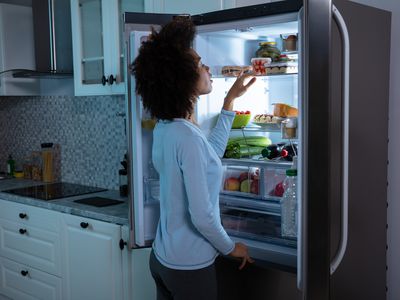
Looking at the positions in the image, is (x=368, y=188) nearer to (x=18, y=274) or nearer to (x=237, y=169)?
(x=237, y=169)

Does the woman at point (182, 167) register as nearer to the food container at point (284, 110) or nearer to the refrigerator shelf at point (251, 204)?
the refrigerator shelf at point (251, 204)

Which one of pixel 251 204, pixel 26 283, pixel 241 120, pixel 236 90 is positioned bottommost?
pixel 26 283

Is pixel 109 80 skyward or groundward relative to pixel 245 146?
skyward

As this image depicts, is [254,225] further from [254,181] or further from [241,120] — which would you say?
[241,120]

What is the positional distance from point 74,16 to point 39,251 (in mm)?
1329

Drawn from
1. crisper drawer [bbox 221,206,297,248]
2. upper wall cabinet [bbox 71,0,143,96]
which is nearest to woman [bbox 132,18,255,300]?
crisper drawer [bbox 221,206,297,248]

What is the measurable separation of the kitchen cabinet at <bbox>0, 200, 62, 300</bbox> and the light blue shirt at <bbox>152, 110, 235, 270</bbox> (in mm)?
1196

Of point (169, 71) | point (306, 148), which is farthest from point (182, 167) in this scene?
point (306, 148)

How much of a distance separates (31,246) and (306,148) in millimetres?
2040

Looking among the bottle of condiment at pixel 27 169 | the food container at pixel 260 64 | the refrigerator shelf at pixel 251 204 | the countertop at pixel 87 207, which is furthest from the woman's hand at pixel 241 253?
the bottle of condiment at pixel 27 169

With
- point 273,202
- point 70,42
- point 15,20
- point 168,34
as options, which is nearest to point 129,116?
point 168,34

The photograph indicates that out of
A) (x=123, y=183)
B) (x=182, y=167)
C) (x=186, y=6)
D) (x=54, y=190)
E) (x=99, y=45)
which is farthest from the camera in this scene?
(x=54, y=190)

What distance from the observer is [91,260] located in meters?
2.47

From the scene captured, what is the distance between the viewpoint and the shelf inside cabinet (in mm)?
1804
